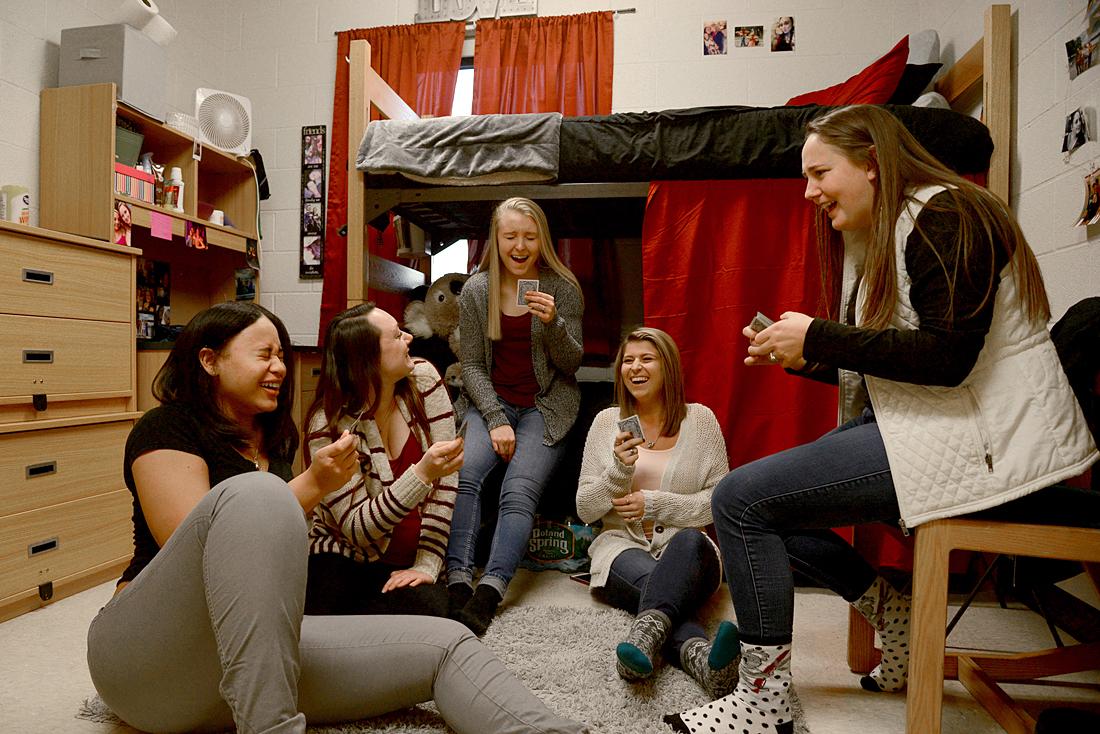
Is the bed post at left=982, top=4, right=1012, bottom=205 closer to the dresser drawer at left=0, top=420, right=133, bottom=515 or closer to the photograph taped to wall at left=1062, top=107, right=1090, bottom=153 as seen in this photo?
the photograph taped to wall at left=1062, top=107, right=1090, bottom=153

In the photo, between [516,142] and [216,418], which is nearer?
[216,418]

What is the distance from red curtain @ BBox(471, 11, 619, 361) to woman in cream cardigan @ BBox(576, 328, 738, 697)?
4.91ft

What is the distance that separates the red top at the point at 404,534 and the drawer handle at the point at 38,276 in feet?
3.64

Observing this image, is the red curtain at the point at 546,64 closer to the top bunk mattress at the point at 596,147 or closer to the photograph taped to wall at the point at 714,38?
the photograph taped to wall at the point at 714,38

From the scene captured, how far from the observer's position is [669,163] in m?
2.22

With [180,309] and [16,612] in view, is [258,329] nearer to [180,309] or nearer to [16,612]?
[16,612]

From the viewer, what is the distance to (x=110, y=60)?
7.99ft

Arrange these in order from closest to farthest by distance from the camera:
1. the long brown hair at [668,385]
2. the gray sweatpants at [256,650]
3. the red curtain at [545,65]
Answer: the gray sweatpants at [256,650] < the long brown hair at [668,385] < the red curtain at [545,65]

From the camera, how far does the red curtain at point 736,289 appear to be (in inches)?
88.4

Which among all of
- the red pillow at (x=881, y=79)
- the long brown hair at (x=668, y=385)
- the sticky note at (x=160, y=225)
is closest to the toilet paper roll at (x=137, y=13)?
the sticky note at (x=160, y=225)

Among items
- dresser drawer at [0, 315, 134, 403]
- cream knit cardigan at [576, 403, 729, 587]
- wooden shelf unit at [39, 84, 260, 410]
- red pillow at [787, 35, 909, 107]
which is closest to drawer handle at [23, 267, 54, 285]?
dresser drawer at [0, 315, 134, 403]

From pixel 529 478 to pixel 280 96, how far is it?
2.65 metres

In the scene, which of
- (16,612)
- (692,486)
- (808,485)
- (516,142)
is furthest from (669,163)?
(16,612)

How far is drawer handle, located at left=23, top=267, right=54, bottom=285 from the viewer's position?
1814 millimetres
